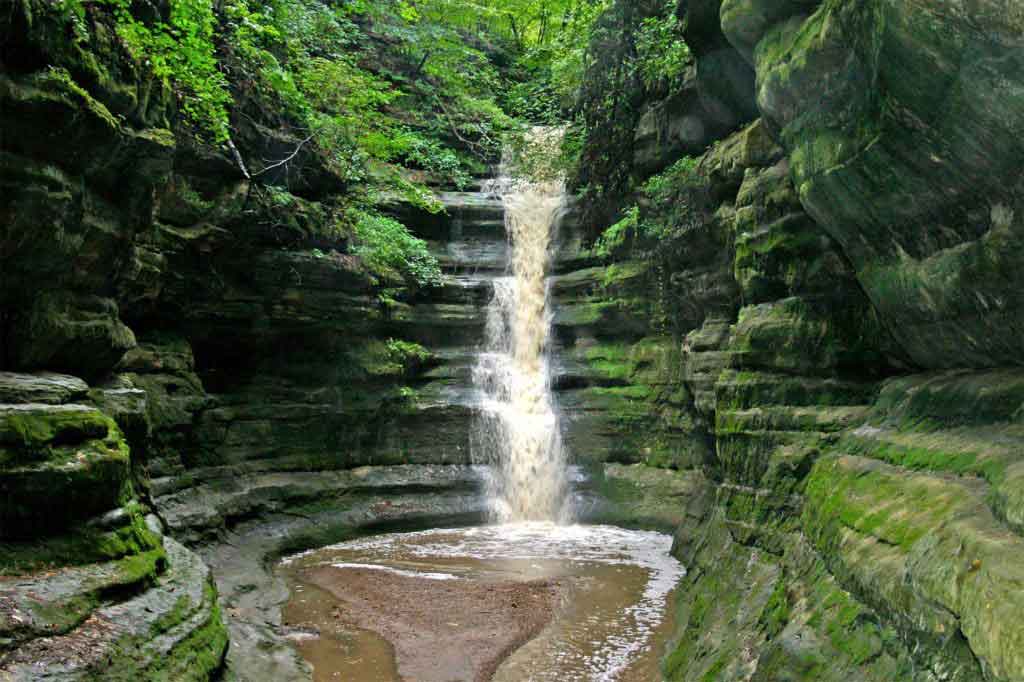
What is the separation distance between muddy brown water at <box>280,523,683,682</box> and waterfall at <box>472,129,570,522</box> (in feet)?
7.74

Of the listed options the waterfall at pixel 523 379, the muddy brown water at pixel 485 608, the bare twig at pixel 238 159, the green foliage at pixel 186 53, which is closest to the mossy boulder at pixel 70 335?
the green foliage at pixel 186 53

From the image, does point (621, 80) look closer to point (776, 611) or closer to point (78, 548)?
point (776, 611)

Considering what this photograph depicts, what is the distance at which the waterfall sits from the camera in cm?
1834

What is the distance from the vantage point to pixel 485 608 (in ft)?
35.9

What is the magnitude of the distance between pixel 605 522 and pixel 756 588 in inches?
392

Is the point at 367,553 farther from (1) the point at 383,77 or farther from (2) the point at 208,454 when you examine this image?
(1) the point at 383,77

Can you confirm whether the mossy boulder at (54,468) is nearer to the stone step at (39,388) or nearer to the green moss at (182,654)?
the stone step at (39,388)

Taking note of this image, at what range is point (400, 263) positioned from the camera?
19484mm

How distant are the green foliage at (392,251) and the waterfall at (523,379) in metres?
2.21

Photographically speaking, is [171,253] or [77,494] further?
[171,253]

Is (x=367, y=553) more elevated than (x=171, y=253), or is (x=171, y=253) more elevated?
(x=171, y=253)

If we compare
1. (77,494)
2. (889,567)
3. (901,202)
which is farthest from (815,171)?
(77,494)

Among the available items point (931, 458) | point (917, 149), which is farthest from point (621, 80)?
point (931, 458)

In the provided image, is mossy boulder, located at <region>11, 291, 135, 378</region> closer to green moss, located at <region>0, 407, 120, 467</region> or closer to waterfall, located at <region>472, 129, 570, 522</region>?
green moss, located at <region>0, 407, 120, 467</region>
